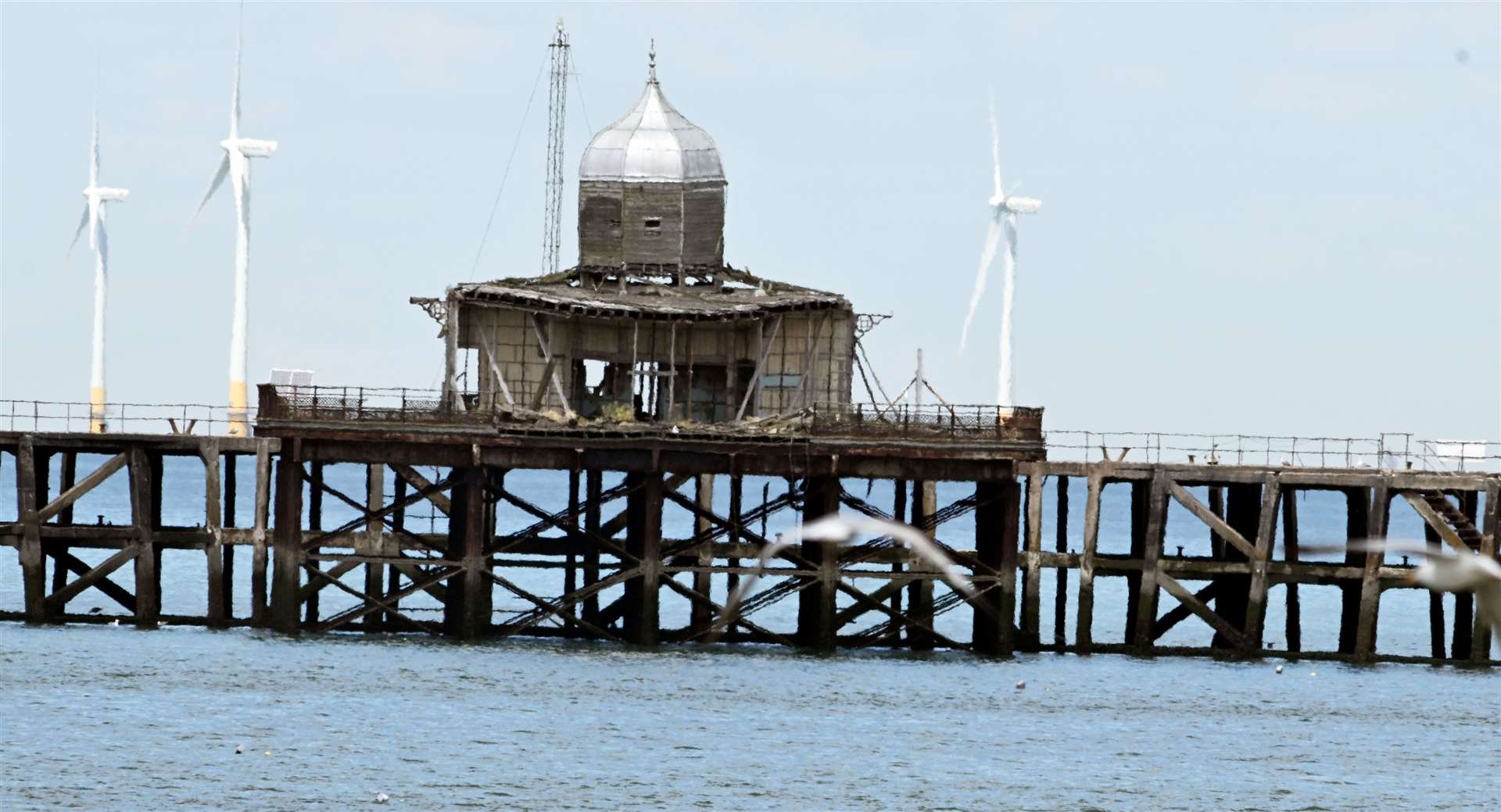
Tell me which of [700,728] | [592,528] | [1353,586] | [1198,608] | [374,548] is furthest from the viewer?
[1353,586]

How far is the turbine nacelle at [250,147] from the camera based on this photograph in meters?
104

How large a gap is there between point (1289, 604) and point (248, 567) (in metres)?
55.9

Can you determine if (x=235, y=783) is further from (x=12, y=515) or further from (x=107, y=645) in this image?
(x=12, y=515)

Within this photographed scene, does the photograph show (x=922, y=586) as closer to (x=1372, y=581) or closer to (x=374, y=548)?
(x=1372, y=581)

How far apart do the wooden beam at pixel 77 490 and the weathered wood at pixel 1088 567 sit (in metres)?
23.5

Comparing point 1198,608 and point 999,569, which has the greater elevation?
point 999,569

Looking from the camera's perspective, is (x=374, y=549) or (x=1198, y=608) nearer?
(x=1198, y=608)

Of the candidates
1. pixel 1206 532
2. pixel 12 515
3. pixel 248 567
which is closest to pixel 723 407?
pixel 248 567

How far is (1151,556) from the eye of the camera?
253 ft

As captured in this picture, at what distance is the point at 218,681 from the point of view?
68.8 metres

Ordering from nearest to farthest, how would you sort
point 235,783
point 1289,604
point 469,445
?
point 235,783, point 469,445, point 1289,604

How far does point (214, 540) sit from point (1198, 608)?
79.1 feet

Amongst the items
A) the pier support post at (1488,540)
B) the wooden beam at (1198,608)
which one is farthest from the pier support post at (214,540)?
the pier support post at (1488,540)

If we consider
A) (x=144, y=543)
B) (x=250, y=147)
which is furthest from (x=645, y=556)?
(x=250, y=147)
